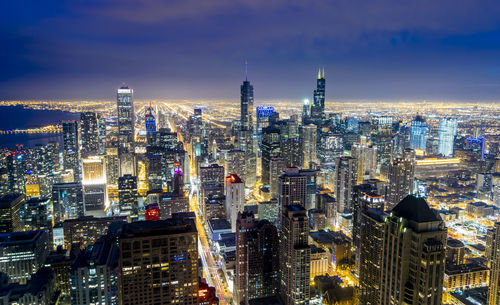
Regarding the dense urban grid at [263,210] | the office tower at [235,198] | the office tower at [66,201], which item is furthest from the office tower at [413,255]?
the office tower at [66,201]

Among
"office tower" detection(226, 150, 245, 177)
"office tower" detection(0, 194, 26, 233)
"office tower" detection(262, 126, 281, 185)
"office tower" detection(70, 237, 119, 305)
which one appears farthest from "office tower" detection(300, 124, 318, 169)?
"office tower" detection(70, 237, 119, 305)

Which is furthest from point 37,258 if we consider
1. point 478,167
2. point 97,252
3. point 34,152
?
A: point 478,167

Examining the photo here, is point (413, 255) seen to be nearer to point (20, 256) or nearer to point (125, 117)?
point (20, 256)

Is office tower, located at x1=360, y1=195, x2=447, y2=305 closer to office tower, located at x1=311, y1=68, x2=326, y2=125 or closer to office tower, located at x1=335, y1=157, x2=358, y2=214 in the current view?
office tower, located at x1=335, y1=157, x2=358, y2=214

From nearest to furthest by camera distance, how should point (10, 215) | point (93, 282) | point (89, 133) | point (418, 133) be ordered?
point (93, 282) → point (10, 215) → point (89, 133) → point (418, 133)

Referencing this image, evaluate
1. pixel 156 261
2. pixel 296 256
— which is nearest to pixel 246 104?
pixel 296 256

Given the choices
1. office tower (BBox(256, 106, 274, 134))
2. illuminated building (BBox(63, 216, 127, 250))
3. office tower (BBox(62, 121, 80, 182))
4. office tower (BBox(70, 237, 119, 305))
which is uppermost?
office tower (BBox(256, 106, 274, 134))
